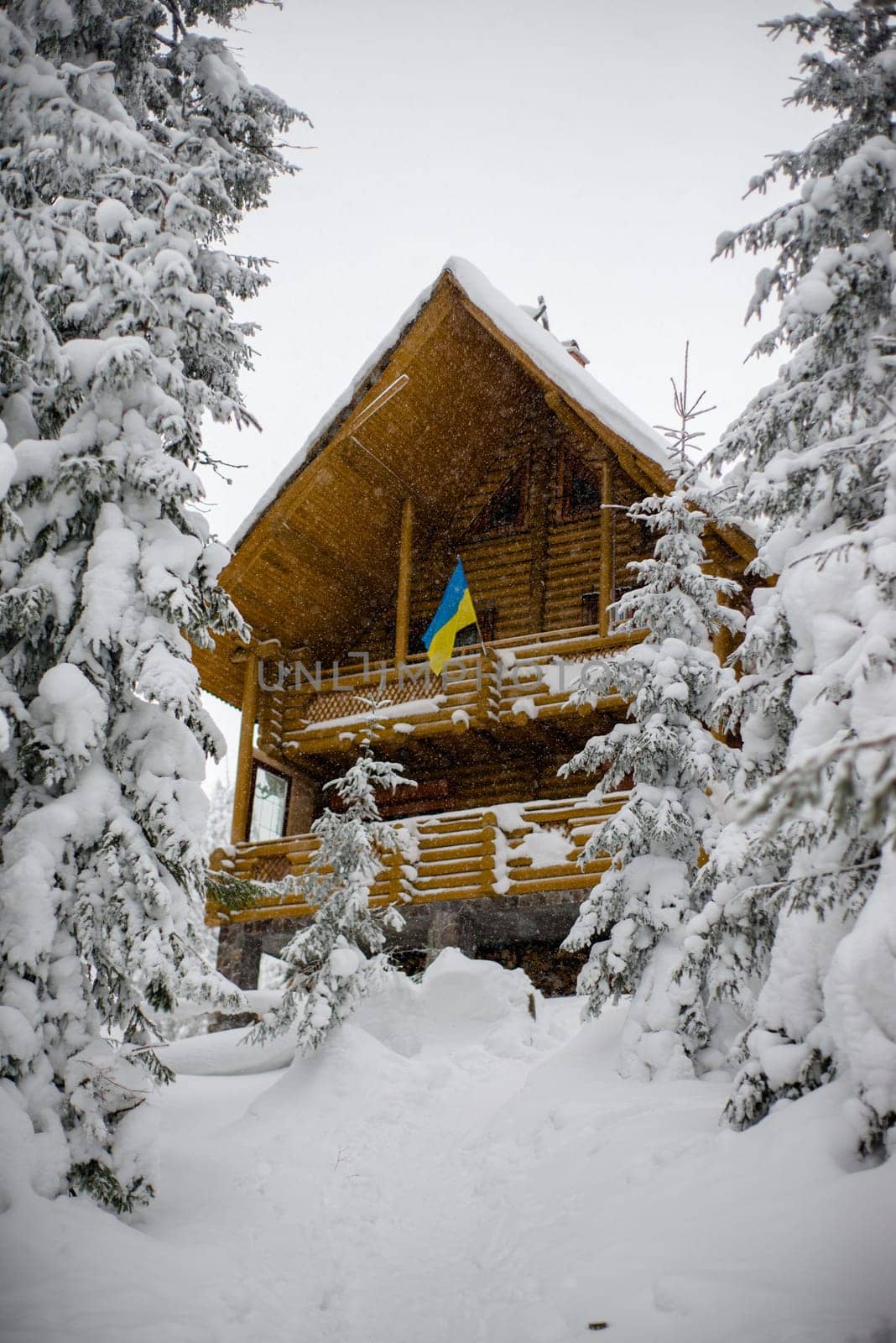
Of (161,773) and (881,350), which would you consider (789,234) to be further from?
(161,773)

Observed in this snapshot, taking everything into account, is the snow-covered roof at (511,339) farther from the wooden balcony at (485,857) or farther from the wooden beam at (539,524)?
the wooden balcony at (485,857)

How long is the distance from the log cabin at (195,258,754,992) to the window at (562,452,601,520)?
0.16 ft

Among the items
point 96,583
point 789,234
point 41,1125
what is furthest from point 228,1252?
point 789,234

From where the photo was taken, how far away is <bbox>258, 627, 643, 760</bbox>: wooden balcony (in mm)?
17031

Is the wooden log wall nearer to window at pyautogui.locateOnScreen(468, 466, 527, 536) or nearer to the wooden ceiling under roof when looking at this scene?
window at pyautogui.locateOnScreen(468, 466, 527, 536)

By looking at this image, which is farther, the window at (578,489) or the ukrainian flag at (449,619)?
the window at (578,489)

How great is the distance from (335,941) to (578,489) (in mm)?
11825

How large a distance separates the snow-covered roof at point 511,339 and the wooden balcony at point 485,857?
6175mm

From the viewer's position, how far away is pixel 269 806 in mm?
21047

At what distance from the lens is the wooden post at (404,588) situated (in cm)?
1844

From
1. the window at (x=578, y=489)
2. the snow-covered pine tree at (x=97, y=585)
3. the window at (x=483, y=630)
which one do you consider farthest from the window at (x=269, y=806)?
the snow-covered pine tree at (x=97, y=585)

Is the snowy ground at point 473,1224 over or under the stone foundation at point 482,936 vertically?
under

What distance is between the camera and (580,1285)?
5.90 meters

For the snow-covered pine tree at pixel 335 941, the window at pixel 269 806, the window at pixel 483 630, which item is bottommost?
the snow-covered pine tree at pixel 335 941
